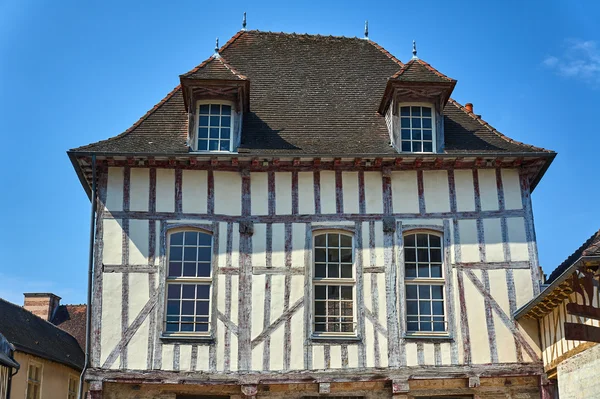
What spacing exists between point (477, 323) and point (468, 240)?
1.43 m

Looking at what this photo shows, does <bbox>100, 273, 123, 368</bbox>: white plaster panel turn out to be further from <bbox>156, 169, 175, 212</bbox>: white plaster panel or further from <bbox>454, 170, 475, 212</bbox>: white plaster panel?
<bbox>454, 170, 475, 212</bbox>: white plaster panel

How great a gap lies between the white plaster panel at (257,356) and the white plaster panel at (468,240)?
3.75 m

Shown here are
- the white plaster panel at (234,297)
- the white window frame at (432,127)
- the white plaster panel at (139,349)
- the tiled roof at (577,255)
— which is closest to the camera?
the tiled roof at (577,255)

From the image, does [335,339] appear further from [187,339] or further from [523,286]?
[523,286]

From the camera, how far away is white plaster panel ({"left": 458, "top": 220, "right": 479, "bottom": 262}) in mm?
13883

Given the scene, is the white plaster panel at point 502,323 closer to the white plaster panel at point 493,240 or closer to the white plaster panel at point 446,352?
the white plaster panel at point 493,240

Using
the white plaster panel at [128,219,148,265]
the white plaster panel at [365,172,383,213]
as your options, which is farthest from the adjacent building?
the white plaster panel at [365,172,383,213]

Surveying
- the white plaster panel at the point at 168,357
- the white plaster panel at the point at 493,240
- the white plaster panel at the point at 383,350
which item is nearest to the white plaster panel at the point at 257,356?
the white plaster panel at the point at 168,357

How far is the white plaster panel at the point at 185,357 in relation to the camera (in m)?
13.2

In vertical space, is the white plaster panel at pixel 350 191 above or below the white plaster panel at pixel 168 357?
above

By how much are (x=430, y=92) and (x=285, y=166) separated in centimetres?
298

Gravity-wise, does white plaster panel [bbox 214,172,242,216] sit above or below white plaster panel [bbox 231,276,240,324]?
above

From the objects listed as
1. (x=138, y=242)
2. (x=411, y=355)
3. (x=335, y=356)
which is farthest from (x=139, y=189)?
(x=411, y=355)

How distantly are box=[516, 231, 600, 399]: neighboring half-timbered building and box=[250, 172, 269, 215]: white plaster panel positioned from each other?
4.63m
